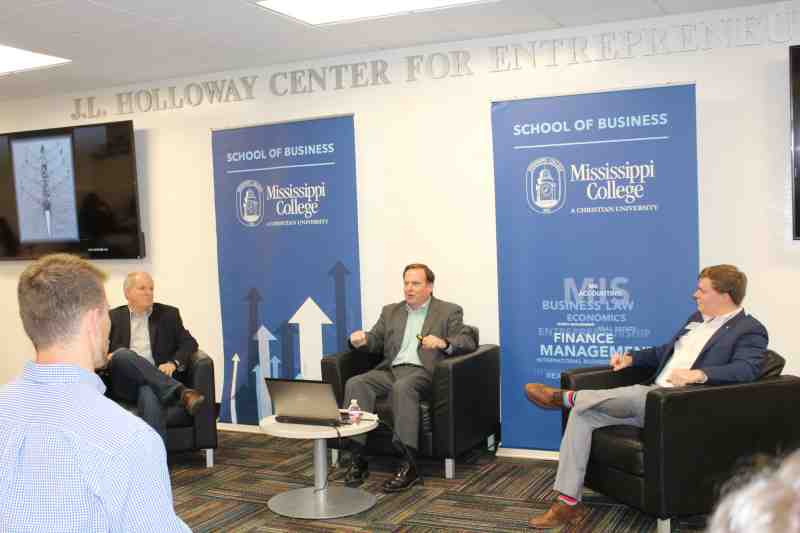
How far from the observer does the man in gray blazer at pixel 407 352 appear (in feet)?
16.1

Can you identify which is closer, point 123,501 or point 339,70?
point 123,501

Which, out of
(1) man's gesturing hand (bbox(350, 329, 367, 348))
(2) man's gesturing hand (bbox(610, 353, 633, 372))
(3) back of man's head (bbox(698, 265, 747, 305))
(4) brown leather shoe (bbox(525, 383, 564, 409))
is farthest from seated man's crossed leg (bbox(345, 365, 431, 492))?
(3) back of man's head (bbox(698, 265, 747, 305))

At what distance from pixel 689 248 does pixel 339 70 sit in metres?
2.74

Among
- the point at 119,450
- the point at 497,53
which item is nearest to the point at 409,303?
the point at 497,53

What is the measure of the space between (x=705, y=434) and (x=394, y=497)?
1.77 metres

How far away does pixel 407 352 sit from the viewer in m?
5.44

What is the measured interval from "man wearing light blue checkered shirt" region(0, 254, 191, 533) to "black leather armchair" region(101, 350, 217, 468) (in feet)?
12.5

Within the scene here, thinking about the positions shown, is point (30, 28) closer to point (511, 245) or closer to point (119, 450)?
point (511, 245)

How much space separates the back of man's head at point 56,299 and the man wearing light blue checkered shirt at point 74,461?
0.08 m

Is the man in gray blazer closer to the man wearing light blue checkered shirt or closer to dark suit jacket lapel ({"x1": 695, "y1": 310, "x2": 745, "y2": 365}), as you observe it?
dark suit jacket lapel ({"x1": 695, "y1": 310, "x2": 745, "y2": 365})

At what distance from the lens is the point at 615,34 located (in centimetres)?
516

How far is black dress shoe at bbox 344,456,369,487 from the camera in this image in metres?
4.98

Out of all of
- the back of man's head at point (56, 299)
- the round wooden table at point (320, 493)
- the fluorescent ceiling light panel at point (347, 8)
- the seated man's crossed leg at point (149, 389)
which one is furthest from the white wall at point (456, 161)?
the back of man's head at point (56, 299)

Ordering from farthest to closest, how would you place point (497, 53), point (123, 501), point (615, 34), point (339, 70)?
1. point (339, 70)
2. point (497, 53)
3. point (615, 34)
4. point (123, 501)
